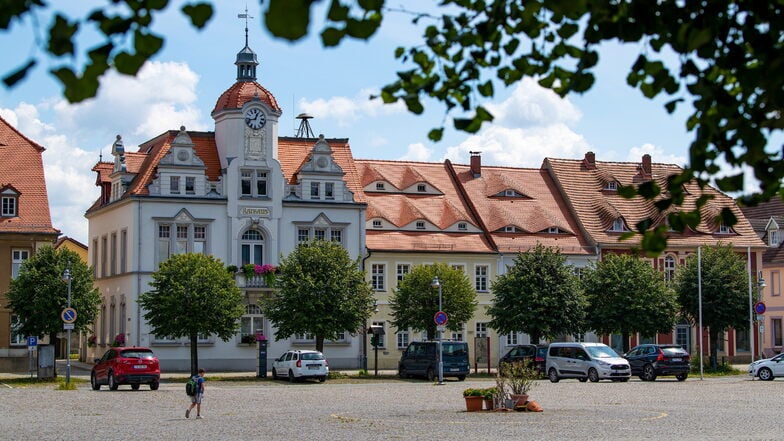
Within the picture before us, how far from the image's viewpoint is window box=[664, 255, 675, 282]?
251 feet

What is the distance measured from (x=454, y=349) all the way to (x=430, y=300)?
7.17 metres

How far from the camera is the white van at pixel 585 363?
170 ft

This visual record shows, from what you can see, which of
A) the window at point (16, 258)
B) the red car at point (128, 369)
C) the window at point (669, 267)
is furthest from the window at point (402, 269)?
the red car at point (128, 369)

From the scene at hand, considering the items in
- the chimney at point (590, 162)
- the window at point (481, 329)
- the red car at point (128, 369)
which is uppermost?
the chimney at point (590, 162)

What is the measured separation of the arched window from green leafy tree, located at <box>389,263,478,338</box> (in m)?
8.43

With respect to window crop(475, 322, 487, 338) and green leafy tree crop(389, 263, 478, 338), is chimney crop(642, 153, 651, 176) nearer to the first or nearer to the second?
window crop(475, 322, 487, 338)

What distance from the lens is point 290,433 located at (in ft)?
83.6

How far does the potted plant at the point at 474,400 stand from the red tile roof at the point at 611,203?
4174 centimetres

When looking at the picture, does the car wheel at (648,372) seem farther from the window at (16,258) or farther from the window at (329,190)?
the window at (16,258)

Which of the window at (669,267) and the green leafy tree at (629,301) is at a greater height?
the window at (669,267)

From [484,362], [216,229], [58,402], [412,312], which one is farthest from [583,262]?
[58,402]

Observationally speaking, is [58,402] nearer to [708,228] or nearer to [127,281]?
[127,281]

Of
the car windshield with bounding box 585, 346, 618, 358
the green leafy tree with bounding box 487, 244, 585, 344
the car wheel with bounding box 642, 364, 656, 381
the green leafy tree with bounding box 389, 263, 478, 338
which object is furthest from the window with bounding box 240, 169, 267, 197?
the car wheel with bounding box 642, 364, 656, 381

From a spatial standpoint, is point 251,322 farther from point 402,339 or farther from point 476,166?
point 476,166
